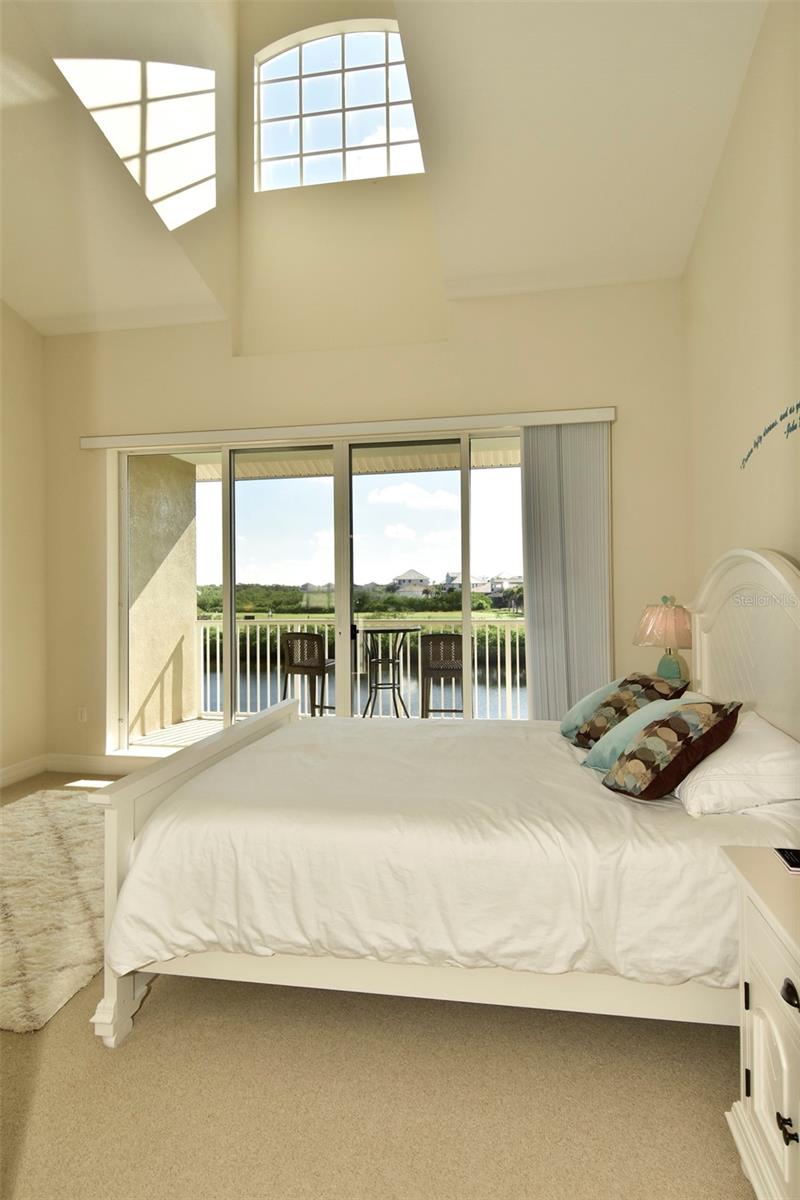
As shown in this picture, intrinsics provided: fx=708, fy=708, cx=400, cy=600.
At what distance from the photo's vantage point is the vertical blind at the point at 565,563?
427cm

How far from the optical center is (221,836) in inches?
75.7

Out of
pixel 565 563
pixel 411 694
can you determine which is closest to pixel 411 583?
pixel 411 694

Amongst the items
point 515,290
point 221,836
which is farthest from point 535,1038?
point 515,290

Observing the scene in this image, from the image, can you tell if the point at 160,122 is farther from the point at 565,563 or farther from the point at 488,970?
the point at 488,970

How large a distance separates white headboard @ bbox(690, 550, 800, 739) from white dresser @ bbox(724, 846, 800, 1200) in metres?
0.71

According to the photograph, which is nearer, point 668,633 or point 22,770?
point 668,633

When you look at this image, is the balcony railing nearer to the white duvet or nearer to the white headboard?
the white headboard

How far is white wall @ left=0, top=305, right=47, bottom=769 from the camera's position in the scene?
469 cm

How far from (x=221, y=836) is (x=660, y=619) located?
2.36 metres

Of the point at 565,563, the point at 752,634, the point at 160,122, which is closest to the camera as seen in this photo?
the point at 752,634

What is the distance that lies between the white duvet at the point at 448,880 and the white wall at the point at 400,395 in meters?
2.58

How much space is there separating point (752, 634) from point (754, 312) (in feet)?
4.01

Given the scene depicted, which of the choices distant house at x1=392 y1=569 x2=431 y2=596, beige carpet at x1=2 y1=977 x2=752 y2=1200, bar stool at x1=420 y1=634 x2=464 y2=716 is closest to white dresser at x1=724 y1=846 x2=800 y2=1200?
beige carpet at x1=2 y1=977 x2=752 y2=1200

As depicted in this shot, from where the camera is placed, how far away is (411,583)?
15.3 ft
